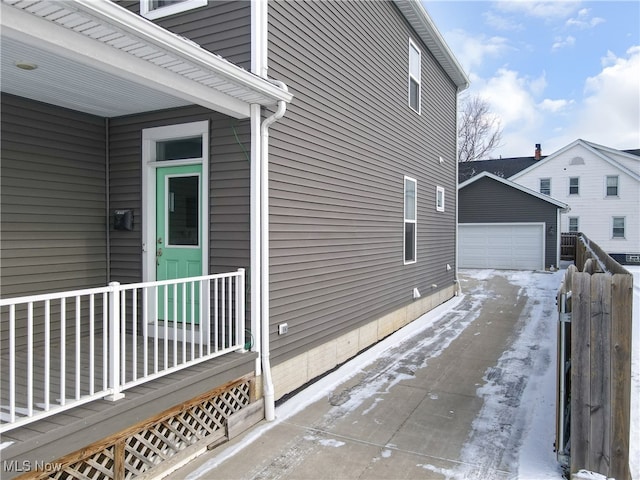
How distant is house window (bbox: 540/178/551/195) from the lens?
920 inches

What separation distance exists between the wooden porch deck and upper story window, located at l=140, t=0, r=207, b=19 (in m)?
3.46

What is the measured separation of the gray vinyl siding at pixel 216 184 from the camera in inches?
169

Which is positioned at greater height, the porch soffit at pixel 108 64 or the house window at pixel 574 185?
the house window at pixel 574 185

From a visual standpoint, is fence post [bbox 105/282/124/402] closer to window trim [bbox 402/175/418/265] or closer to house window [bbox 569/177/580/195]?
window trim [bbox 402/175/418/265]

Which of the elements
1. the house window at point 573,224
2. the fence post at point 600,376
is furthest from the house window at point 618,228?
the fence post at point 600,376

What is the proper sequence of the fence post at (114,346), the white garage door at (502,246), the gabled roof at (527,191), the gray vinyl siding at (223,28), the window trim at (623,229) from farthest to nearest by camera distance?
the window trim at (623,229) → the white garage door at (502,246) → the gabled roof at (527,191) → the gray vinyl siding at (223,28) → the fence post at (114,346)

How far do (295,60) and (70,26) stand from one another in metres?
2.64

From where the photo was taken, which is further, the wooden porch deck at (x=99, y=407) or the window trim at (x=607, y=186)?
the window trim at (x=607, y=186)

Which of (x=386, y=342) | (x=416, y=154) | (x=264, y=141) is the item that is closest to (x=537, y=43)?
(x=416, y=154)

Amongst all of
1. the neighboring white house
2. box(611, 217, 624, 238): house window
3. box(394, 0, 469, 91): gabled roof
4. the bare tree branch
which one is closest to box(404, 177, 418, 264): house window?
box(394, 0, 469, 91): gabled roof

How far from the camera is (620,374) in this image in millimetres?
3061

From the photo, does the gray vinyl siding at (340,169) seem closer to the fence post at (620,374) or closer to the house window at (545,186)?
the fence post at (620,374)

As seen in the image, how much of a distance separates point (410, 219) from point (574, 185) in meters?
18.1

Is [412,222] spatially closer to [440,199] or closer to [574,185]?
[440,199]
